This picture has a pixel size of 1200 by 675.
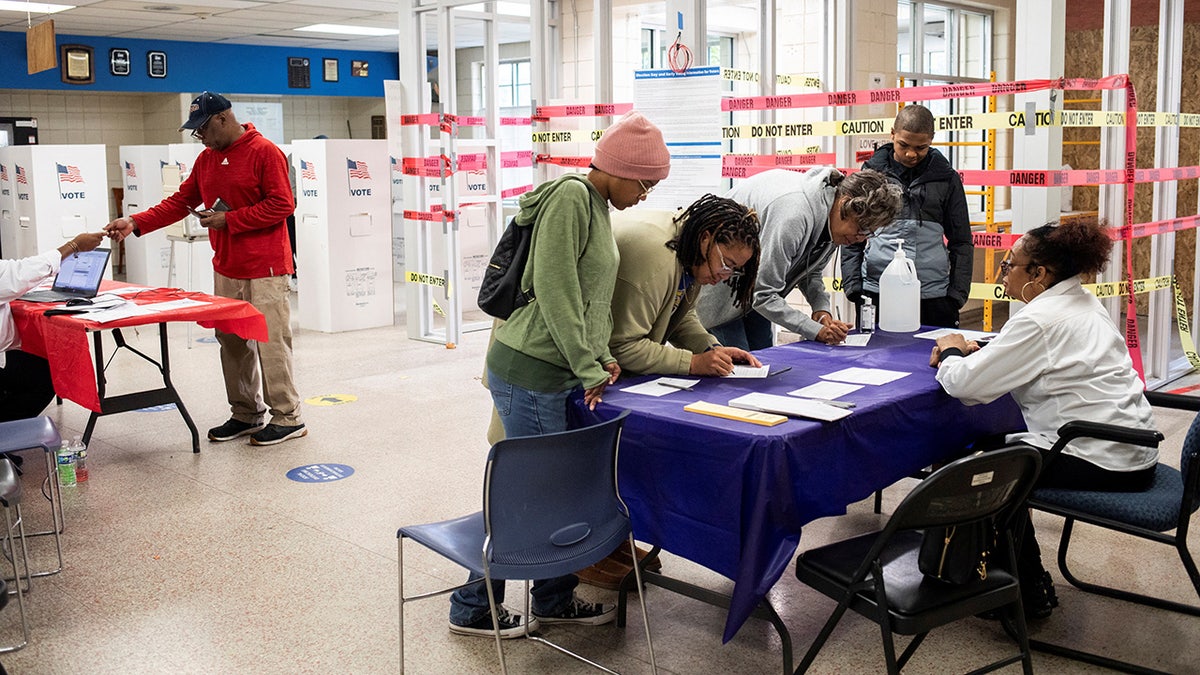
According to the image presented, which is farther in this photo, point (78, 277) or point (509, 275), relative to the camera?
point (78, 277)

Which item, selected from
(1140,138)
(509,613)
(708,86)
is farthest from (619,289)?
(1140,138)

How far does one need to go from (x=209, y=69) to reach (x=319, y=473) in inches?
407

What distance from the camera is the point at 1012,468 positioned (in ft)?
7.64

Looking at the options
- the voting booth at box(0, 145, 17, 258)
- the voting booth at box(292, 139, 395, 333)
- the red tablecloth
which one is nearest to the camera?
the red tablecloth

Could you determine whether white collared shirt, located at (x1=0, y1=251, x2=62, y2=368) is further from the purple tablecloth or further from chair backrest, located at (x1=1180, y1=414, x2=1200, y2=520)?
chair backrest, located at (x1=1180, y1=414, x2=1200, y2=520)

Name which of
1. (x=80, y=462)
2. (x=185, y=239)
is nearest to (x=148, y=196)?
(x=185, y=239)

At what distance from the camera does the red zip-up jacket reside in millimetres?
5004

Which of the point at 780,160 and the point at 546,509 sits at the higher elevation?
the point at 780,160

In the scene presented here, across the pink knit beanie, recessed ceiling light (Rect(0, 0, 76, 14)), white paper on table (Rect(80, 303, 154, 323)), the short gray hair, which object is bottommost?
white paper on table (Rect(80, 303, 154, 323))

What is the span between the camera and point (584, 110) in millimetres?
6715

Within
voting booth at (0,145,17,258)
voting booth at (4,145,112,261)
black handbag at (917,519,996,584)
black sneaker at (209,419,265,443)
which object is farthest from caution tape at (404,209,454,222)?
black handbag at (917,519,996,584)

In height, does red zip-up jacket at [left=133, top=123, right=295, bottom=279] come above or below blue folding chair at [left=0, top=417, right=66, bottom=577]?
above

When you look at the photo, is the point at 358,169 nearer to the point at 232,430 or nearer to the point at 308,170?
the point at 308,170

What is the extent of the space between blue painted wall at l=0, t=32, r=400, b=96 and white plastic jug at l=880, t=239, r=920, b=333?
37.2ft
